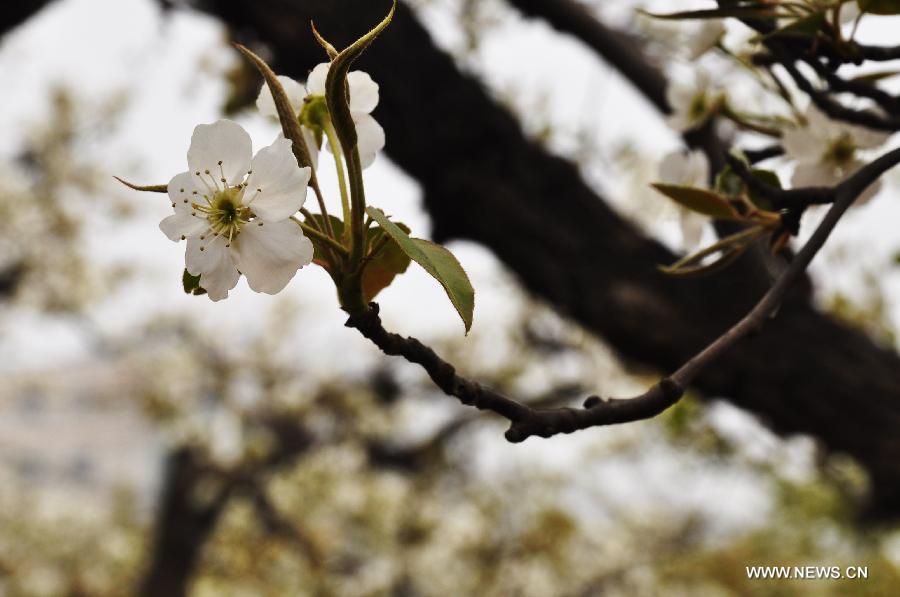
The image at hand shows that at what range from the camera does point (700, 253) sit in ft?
1.25

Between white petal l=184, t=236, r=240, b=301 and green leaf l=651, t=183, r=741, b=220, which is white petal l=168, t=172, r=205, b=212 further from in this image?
green leaf l=651, t=183, r=741, b=220

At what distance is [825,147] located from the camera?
1.37 ft

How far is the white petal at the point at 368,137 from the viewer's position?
33 cm

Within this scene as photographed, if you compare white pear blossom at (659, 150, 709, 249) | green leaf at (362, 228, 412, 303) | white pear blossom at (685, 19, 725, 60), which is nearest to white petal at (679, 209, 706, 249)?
white pear blossom at (659, 150, 709, 249)

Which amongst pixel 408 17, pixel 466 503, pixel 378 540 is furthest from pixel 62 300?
pixel 408 17

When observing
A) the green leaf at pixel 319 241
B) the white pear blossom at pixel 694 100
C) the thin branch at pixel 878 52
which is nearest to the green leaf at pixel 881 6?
the thin branch at pixel 878 52

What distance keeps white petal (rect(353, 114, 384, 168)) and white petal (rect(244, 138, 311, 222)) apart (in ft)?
0.22

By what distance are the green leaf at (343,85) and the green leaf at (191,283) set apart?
77 mm

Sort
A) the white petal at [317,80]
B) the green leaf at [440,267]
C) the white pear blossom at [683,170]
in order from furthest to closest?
the white pear blossom at [683,170] → the white petal at [317,80] → the green leaf at [440,267]

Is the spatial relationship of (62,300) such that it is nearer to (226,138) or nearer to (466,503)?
(466,503)

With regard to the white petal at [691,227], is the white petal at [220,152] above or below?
above

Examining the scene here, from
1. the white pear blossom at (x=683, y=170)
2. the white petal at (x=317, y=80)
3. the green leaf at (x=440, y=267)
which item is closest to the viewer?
the green leaf at (x=440, y=267)

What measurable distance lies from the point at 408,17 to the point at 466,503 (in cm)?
374

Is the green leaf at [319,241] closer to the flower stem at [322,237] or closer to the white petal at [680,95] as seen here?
the flower stem at [322,237]
